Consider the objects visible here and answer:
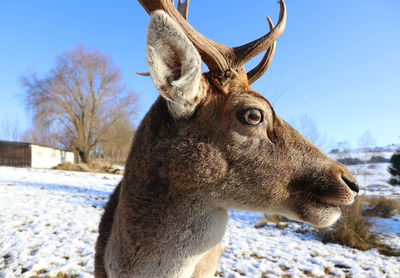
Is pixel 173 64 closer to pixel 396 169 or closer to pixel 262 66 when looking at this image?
pixel 262 66

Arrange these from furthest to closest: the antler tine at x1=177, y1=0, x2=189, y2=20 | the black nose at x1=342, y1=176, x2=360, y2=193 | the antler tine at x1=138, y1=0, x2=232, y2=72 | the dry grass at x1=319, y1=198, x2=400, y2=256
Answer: the dry grass at x1=319, y1=198, x2=400, y2=256, the antler tine at x1=177, y1=0, x2=189, y2=20, the antler tine at x1=138, y1=0, x2=232, y2=72, the black nose at x1=342, y1=176, x2=360, y2=193

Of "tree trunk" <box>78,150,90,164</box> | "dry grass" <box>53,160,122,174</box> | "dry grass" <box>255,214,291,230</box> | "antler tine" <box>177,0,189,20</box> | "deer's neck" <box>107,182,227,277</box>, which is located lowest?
"dry grass" <box>255,214,291,230</box>

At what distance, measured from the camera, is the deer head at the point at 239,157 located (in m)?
1.53

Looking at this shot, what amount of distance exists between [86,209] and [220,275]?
659 centimetres

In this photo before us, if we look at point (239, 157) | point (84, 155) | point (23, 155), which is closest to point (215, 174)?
point (239, 157)

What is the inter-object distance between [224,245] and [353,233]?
4.52 metres

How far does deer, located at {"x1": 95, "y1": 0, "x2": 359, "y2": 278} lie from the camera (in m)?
1.56

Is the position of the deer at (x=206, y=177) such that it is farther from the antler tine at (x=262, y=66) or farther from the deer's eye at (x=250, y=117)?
the antler tine at (x=262, y=66)

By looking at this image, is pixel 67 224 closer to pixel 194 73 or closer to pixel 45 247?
pixel 45 247

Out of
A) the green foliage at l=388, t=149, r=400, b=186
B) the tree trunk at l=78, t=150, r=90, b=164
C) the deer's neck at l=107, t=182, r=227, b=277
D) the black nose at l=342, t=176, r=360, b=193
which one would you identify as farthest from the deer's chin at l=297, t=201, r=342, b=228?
the tree trunk at l=78, t=150, r=90, b=164

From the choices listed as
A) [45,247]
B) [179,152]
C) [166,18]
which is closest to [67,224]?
[45,247]

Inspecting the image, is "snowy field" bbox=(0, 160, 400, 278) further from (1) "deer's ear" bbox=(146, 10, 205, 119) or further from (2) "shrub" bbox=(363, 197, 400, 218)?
(1) "deer's ear" bbox=(146, 10, 205, 119)

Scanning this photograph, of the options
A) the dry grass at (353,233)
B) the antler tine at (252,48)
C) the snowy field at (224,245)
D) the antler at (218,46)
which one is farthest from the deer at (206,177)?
the dry grass at (353,233)

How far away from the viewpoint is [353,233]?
7.95 m
